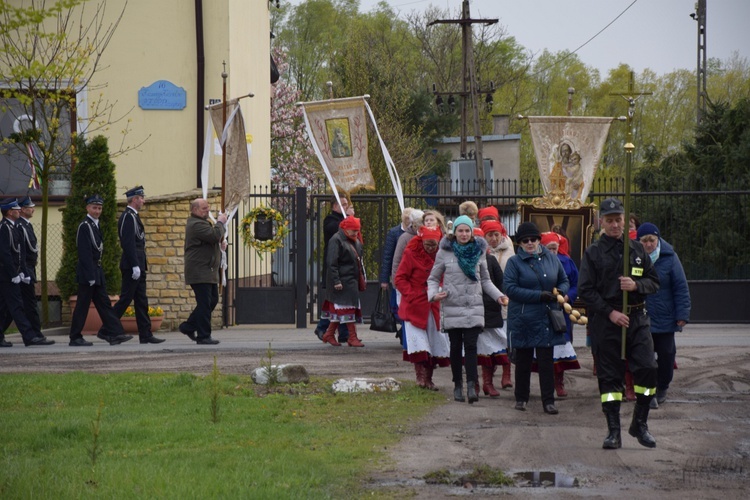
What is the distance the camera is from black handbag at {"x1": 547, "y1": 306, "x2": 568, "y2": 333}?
11.5m

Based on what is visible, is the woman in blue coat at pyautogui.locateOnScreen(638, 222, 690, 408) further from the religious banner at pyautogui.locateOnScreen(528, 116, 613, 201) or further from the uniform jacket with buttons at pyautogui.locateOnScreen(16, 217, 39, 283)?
the uniform jacket with buttons at pyautogui.locateOnScreen(16, 217, 39, 283)

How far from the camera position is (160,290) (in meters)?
20.5

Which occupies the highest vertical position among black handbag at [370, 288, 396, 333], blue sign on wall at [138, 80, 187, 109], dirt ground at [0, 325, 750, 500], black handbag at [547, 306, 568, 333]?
blue sign on wall at [138, 80, 187, 109]

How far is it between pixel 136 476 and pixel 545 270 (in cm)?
514

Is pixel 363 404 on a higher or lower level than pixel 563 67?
lower

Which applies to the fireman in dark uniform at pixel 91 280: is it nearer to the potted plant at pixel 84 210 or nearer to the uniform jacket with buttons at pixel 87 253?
the uniform jacket with buttons at pixel 87 253

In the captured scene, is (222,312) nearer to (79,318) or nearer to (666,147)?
(79,318)

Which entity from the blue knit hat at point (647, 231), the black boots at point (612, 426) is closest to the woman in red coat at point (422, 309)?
the blue knit hat at point (647, 231)

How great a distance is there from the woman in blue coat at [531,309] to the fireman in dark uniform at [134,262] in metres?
6.78

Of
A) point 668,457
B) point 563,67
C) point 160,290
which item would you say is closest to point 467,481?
point 668,457

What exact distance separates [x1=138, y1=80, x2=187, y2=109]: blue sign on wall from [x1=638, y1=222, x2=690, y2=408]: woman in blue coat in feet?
42.2

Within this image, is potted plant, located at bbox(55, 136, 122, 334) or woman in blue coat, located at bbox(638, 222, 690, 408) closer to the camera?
woman in blue coat, located at bbox(638, 222, 690, 408)

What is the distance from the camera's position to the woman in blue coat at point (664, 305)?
38.8ft

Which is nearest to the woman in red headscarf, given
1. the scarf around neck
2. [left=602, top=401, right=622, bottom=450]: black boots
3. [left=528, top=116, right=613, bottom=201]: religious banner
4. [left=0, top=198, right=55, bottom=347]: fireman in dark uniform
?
[left=528, top=116, right=613, bottom=201]: religious banner
